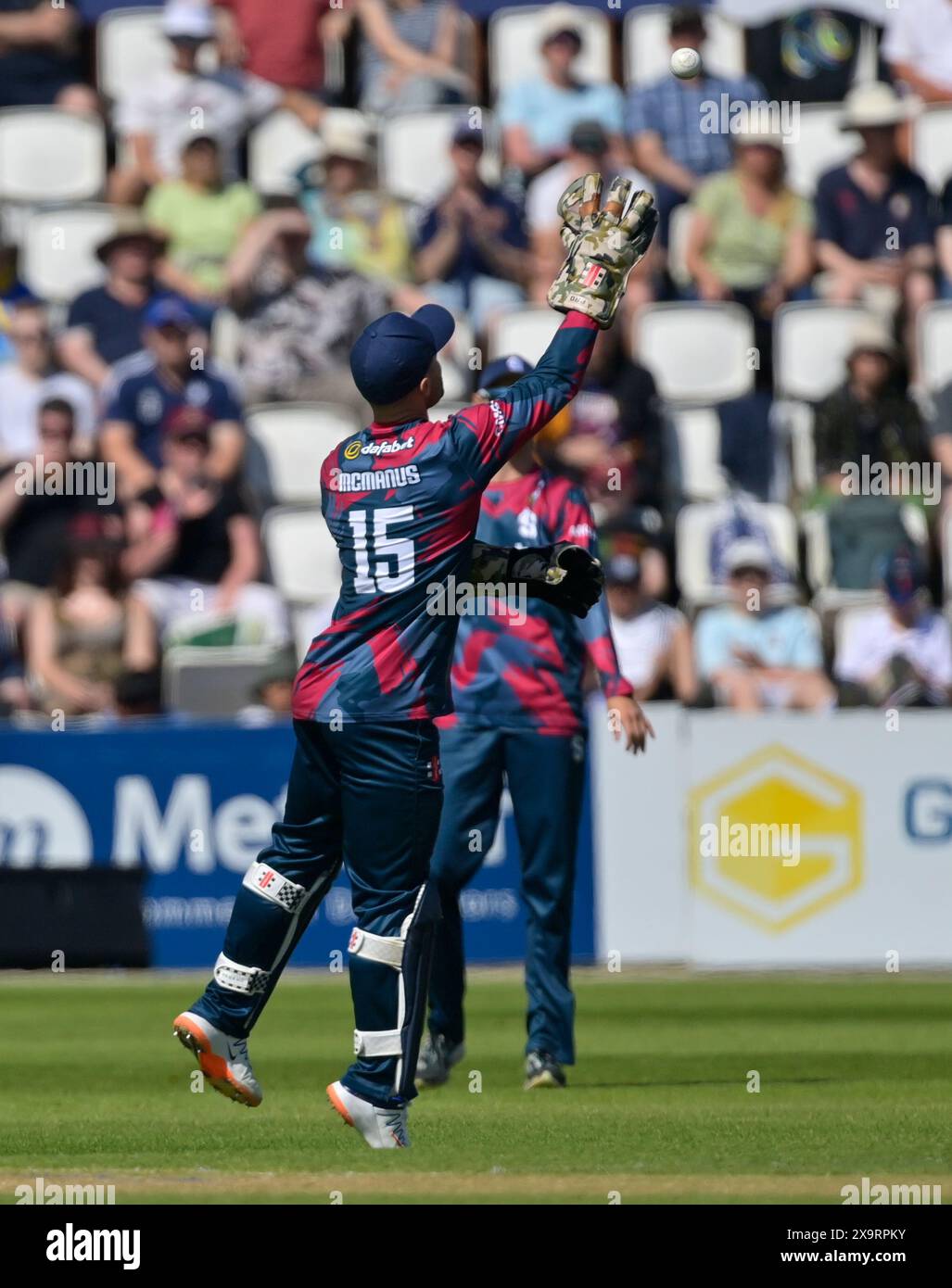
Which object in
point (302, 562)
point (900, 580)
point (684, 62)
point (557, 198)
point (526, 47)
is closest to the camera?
point (684, 62)

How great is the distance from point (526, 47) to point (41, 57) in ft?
12.4

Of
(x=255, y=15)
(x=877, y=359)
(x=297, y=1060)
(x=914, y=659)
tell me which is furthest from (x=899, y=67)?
(x=297, y=1060)

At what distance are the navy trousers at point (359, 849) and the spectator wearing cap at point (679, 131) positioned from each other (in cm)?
1243

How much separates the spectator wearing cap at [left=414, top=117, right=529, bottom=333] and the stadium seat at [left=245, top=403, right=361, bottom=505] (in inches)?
54.8

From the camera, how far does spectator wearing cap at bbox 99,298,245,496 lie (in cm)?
1761

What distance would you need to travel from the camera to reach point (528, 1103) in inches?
360

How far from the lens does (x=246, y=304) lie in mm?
18766

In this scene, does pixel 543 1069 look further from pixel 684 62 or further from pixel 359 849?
pixel 684 62

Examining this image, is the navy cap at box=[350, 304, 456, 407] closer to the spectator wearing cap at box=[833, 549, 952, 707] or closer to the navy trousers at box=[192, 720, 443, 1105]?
the navy trousers at box=[192, 720, 443, 1105]

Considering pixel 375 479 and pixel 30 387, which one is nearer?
pixel 375 479

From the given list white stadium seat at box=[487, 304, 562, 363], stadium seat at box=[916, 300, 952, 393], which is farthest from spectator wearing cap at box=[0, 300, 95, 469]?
stadium seat at box=[916, 300, 952, 393]

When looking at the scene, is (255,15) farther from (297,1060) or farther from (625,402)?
(297,1060)

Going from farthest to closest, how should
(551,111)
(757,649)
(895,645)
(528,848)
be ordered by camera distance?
(551,111) < (757,649) < (895,645) < (528,848)

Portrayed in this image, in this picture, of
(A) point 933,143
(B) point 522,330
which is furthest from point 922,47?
(B) point 522,330
